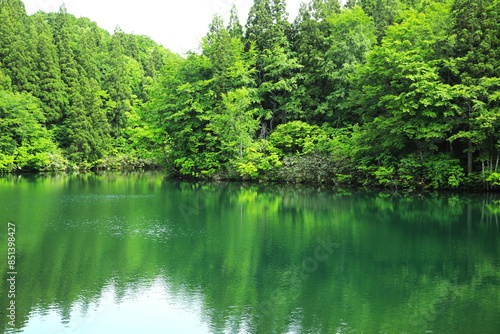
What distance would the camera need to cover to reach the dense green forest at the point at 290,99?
2366 centimetres

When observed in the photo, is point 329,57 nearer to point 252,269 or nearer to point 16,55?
point 252,269

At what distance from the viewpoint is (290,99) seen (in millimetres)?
35969

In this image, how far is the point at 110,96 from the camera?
2109 inches

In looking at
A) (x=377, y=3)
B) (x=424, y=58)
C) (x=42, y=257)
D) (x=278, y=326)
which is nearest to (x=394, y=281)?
(x=278, y=326)

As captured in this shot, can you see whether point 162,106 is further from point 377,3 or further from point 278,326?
point 278,326

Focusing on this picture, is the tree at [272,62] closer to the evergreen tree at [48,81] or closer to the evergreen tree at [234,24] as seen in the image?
the evergreen tree at [234,24]

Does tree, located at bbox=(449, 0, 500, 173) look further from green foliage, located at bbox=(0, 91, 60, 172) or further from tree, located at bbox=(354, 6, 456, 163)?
green foliage, located at bbox=(0, 91, 60, 172)

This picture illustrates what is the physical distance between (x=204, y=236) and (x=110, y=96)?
145 feet

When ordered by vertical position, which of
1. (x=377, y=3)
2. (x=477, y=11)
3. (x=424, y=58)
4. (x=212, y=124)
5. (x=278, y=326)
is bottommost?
(x=278, y=326)

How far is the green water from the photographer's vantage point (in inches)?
289

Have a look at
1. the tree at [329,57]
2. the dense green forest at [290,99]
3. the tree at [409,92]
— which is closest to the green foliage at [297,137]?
the dense green forest at [290,99]

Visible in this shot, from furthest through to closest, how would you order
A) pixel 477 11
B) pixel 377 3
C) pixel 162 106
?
pixel 377 3, pixel 162 106, pixel 477 11

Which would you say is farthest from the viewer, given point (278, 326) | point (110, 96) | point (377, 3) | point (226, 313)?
point (110, 96)

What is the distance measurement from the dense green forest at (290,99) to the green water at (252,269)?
6451 mm
